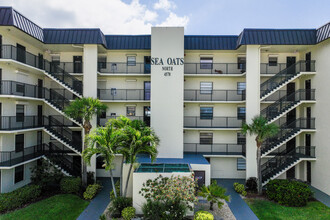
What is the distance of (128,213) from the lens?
1325cm

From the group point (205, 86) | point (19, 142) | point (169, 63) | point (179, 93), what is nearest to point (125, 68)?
point (169, 63)

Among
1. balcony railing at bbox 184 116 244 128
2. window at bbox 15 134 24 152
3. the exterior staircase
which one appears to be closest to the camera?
window at bbox 15 134 24 152

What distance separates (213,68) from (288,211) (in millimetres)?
14207

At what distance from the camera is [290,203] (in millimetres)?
15273

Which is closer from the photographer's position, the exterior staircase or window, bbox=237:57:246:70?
the exterior staircase

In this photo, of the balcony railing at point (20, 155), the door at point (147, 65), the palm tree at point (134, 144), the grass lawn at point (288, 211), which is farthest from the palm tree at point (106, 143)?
the grass lawn at point (288, 211)

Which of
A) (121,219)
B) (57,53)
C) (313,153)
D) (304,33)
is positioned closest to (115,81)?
(57,53)

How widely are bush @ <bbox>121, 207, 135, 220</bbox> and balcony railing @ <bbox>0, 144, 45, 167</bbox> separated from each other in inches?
385

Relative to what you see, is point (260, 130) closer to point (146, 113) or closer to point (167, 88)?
point (167, 88)

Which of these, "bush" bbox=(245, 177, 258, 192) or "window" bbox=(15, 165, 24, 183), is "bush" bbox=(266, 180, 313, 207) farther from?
"window" bbox=(15, 165, 24, 183)

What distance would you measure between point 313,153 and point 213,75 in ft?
38.5

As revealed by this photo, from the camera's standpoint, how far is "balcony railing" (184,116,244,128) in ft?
68.9

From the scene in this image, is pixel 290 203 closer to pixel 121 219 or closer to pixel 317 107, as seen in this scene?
pixel 317 107

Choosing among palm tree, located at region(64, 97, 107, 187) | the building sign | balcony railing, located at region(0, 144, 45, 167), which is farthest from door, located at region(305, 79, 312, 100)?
balcony railing, located at region(0, 144, 45, 167)
